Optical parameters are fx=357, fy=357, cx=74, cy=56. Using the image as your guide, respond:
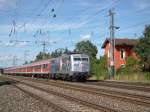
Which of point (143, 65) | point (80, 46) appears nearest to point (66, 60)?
point (143, 65)

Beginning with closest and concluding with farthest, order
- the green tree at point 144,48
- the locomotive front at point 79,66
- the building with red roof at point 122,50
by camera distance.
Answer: the locomotive front at point 79,66, the green tree at point 144,48, the building with red roof at point 122,50

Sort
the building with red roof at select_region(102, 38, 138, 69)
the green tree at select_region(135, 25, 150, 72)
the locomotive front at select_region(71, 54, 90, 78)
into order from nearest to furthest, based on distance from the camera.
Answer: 1. the locomotive front at select_region(71, 54, 90, 78)
2. the green tree at select_region(135, 25, 150, 72)
3. the building with red roof at select_region(102, 38, 138, 69)

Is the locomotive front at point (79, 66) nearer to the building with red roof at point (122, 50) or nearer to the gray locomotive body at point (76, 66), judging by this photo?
the gray locomotive body at point (76, 66)

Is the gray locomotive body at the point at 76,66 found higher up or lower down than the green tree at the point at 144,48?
lower down

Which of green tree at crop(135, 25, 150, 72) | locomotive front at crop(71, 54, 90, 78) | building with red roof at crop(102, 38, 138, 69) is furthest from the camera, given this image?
building with red roof at crop(102, 38, 138, 69)

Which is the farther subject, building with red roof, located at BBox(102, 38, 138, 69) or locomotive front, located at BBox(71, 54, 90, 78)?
building with red roof, located at BBox(102, 38, 138, 69)

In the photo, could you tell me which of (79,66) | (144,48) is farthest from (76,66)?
(144,48)

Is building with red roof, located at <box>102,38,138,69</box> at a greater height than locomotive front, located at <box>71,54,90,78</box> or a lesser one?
greater

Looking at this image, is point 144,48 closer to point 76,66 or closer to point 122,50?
point 122,50

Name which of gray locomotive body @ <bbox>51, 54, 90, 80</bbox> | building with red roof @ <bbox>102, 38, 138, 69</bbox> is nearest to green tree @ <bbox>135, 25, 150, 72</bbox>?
building with red roof @ <bbox>102, 38, 138, 69</bbox>

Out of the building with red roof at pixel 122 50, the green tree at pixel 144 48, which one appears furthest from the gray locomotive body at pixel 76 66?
the building with red roof at pixel 122 50

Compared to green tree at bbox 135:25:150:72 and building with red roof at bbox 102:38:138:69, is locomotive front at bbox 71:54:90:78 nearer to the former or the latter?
green tree at bbox 135:25:150:72

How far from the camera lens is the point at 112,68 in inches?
1790

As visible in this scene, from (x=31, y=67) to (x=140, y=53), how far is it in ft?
75.7
